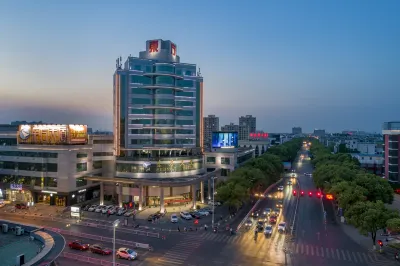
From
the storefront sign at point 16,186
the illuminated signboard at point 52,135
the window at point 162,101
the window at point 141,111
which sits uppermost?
the window at point 162,101

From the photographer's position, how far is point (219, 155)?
360 ft

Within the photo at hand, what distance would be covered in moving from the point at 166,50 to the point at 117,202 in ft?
152

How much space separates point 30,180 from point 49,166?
736 cm

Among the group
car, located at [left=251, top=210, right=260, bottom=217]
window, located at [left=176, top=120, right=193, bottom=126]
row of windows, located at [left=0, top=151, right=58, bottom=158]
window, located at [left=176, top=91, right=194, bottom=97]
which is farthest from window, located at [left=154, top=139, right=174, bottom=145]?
car, located at [left=251, top=210, right=260, bottom=217]

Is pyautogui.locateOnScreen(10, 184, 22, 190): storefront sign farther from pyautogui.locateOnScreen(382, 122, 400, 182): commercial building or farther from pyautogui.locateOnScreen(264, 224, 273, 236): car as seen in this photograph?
pyautogui.locateOnScreen(382, 122, 400, 182): commercial building

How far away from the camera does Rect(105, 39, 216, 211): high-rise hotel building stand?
87.0m

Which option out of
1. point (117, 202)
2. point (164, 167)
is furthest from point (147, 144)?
point (117, 202)

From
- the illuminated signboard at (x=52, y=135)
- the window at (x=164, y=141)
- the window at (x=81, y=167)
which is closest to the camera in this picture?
the illuminated signboard at (x=52, y=135)

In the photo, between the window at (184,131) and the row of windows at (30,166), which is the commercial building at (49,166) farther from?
the window at (184,131)

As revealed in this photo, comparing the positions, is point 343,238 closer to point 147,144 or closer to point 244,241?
point 244,241

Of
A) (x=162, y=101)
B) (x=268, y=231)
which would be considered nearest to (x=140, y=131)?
(x=162, y=101)

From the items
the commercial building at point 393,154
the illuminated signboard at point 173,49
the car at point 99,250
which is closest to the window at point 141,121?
the illuminated signboard at point 173,49

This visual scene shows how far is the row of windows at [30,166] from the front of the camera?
274 feet

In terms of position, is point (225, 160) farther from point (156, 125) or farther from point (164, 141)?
point (156, 125)
